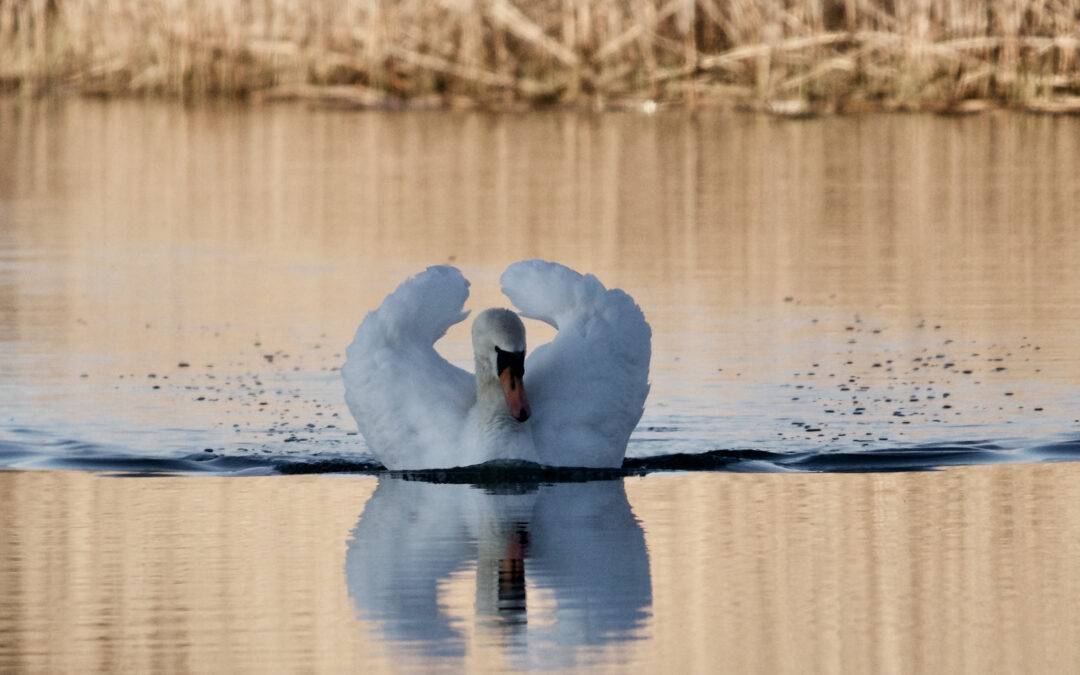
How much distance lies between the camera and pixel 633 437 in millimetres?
11406

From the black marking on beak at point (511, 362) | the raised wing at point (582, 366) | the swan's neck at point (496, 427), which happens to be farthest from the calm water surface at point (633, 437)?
the black marking on beak at point (511, 362)

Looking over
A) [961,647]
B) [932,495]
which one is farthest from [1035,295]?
[961,647]

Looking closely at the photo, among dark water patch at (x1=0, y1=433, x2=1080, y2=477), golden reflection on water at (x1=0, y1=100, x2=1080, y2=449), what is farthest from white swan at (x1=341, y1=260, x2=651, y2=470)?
golden reflection on water at (x1=0, y1=100, x2=1080, y2=449)

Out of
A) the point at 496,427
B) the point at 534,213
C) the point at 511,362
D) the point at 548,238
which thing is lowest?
the point at 496,427

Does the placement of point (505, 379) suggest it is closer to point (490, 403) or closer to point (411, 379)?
point (490, 403)

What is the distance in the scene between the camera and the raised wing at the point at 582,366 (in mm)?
10203

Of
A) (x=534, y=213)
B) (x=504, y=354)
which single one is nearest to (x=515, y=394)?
(x=504, y=354)

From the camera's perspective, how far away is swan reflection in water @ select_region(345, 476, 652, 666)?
284 inches

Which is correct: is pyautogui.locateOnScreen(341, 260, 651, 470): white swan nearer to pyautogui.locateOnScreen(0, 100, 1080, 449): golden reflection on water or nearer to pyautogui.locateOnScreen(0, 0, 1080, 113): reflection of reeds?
pyautogui.locateOnScreen(0, 100, 1080, 449): golden reflection on water

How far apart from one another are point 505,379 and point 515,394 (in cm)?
9

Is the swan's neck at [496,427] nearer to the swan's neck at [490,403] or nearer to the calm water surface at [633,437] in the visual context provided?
the swan's neck at [490,403]

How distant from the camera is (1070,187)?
2158 centimetres

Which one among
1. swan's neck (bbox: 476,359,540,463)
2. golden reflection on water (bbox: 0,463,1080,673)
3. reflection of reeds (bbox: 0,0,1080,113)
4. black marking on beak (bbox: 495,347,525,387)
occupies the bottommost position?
golden reflection on water (bbox: 0,463,1080,673)

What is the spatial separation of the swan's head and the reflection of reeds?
54.8ft
